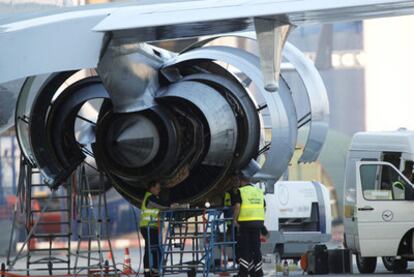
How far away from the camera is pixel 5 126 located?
16562 mm

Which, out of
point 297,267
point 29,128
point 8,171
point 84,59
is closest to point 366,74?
point 8,171

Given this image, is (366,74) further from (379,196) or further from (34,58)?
(34,58)

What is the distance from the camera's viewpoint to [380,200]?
2059 centimetres

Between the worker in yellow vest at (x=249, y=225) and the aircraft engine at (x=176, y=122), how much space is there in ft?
4.21

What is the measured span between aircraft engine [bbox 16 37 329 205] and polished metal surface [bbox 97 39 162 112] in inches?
0.7

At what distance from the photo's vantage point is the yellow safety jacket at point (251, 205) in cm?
1806

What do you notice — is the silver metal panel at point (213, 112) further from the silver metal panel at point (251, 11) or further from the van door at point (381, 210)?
the van door at point (381, 210)

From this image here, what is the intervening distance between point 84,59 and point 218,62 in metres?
3.96

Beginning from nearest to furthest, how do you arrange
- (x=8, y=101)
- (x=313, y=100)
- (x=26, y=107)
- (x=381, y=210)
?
(x=313, y=100) → (x=8, y=101) → (x=26, y=107) → (x=381, y=210)

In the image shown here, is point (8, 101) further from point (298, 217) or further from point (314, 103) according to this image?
point (298, 217)

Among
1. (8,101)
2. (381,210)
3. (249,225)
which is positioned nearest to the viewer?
(8,101)

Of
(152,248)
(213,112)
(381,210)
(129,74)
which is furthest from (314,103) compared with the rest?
(381,210)

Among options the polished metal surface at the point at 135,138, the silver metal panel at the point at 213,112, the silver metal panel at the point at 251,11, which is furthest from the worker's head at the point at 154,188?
the silver metal panel at the point at 251,11

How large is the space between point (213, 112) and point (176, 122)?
18.7 inches
